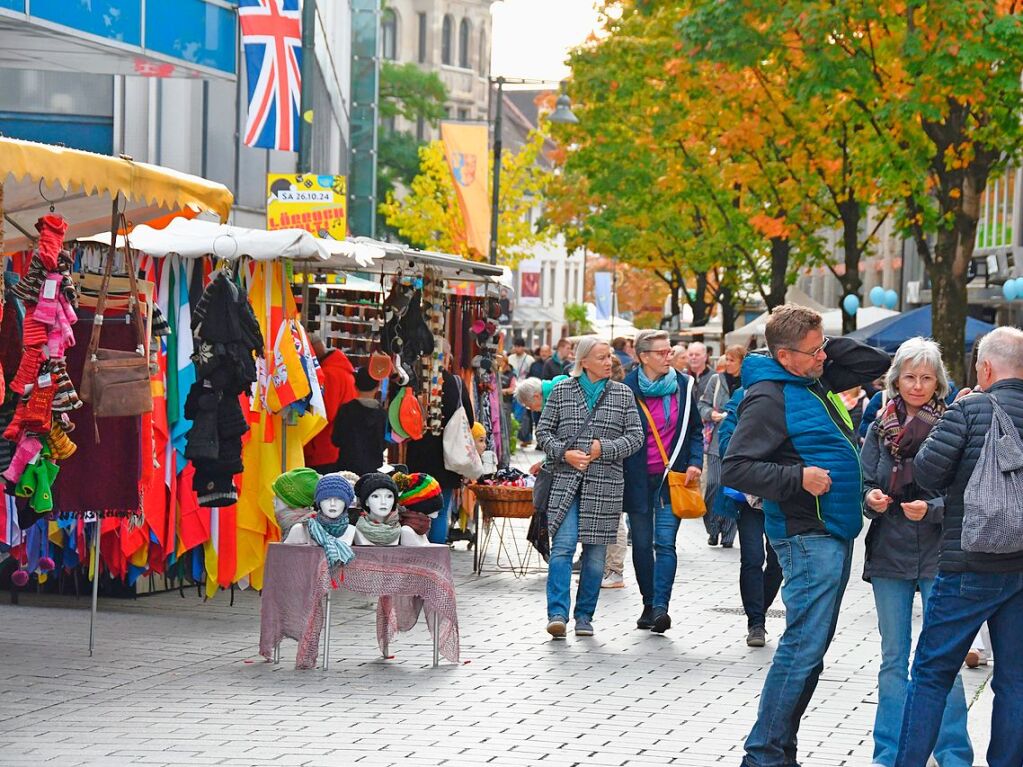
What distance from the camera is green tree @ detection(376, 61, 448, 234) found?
77.9 meters

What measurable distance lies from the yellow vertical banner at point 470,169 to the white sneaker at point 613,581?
20.7 m

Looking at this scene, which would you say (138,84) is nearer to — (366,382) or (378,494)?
(366,382)

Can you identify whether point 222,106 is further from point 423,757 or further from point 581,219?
point 581,219

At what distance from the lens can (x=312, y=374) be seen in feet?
41.5

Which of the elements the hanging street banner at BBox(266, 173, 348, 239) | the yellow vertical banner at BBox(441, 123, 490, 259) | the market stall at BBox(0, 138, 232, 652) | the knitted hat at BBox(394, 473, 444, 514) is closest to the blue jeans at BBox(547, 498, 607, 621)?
the knitted hat at BBox(394, 473, 444, 514)

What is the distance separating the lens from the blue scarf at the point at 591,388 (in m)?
11.7

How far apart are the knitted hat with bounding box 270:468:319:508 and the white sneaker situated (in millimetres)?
4641

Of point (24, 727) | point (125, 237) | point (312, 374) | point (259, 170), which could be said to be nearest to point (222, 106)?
point (259, 170)

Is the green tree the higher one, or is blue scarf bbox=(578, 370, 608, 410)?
the green tree

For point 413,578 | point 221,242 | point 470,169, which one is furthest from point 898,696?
point 470,169

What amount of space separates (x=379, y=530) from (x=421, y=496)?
0.38 meters

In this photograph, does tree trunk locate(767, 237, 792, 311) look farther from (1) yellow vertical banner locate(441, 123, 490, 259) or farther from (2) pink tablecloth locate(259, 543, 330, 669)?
(2) pink tablecloth locate(259, 543, 330, 669)

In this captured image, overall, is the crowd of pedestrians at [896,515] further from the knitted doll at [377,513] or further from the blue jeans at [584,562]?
the blue jeans at [584,562]

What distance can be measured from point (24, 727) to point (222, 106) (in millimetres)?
16946
